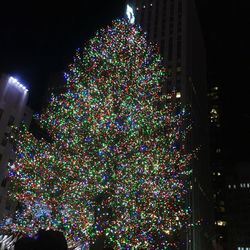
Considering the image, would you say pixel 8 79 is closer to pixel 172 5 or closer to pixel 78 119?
pixel 78 119

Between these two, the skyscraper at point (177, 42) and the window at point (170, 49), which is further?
the window at point (170, 49)

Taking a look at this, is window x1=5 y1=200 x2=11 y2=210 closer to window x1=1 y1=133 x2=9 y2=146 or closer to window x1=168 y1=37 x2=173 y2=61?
window x1=1 y1=133 x2=9 y2=146

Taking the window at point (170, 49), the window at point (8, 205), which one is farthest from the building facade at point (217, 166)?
the window at point (8, 205)

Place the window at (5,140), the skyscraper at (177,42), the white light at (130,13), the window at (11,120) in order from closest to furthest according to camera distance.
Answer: the window at (5,140) → the window at (11,120) → the skyscraper at (177,42) → the white light at (130,13)

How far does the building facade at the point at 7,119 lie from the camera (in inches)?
1117

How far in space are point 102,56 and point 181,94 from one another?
3559 cm

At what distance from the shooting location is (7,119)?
29.3 meters

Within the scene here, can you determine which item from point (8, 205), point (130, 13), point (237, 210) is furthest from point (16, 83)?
point (237, 210)

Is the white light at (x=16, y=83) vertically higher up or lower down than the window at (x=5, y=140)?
higher up

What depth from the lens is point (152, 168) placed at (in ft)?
49.4

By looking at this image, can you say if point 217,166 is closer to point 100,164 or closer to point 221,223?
point 221,223

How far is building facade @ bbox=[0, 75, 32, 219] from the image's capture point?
2838cm

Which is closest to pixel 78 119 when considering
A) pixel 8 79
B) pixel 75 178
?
pixel 75 178

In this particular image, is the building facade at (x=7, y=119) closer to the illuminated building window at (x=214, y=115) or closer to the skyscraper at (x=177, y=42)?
the skyscraper at (x=177, y=42)
